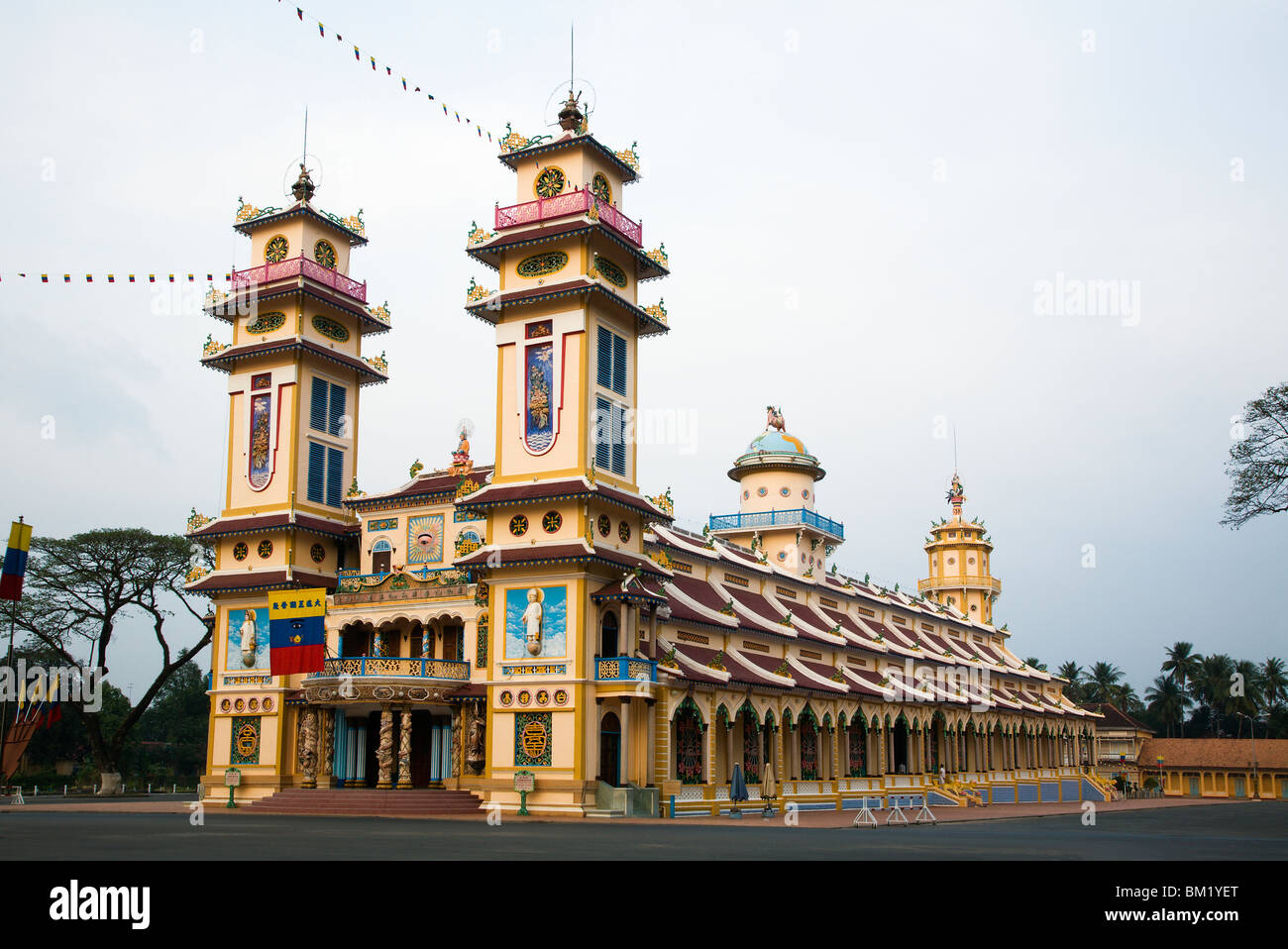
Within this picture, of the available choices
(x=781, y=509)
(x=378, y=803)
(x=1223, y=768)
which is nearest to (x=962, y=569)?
(x=1223, y=768)

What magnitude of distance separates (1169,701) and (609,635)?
95.2 m

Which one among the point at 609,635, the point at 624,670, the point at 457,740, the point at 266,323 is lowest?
the point at 457,740

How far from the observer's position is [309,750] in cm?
4178

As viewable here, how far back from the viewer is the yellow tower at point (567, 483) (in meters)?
36.8

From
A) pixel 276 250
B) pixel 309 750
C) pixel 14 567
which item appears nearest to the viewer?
pixel 14 567

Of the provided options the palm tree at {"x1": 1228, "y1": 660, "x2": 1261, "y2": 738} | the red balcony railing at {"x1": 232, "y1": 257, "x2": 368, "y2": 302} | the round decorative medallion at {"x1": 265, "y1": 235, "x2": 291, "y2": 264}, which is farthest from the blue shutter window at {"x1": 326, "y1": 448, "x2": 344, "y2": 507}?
the palm tree at {"x1": 1228, "y1": 660, "x2": 1261, "y2": 738}

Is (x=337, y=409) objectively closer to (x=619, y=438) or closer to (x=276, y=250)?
(x=276, y=250)

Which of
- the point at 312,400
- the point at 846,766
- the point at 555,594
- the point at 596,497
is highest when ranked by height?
the point at 312,400

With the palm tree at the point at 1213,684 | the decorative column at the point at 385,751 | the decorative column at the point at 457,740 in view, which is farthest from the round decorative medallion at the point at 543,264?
the palm tree at the point at 1213,684

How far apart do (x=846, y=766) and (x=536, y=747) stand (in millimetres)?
18696

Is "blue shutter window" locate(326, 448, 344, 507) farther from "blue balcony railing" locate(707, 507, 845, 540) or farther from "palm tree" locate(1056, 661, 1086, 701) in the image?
"palm tree" locate(1056, 661, 1086, 701)

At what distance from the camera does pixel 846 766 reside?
50.8m
